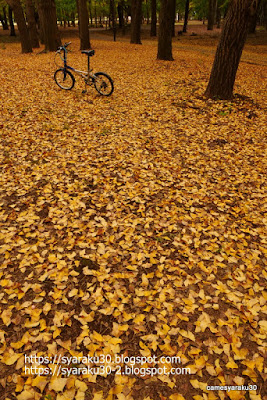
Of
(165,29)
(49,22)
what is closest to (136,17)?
(49,22)

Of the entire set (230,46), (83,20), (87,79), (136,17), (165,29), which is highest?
(136,17)

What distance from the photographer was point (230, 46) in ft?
30.7

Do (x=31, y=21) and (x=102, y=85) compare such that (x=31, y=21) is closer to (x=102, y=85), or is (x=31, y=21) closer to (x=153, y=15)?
(x=153, y=15)

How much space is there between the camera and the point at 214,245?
15.1ft

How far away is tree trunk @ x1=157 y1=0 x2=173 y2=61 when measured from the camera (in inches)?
551

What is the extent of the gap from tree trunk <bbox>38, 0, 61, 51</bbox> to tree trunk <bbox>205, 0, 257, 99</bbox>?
13.1 meters

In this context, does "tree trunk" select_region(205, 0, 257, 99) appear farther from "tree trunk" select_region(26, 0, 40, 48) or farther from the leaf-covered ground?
"tree trunk" select_region(26, 0, 40, 48)

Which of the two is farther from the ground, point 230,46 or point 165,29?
point 165,29

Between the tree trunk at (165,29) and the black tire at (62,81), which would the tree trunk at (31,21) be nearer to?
the tree trunk at (165,29)

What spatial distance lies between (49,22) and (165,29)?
8.62 m

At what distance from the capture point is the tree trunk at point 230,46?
8.64 m

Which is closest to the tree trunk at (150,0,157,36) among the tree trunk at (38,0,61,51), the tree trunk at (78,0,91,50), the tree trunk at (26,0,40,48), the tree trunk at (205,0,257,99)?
the tree trunk at (78,0,91,50)

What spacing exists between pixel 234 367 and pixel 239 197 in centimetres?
370

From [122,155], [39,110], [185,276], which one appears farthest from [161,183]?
[39,110]
